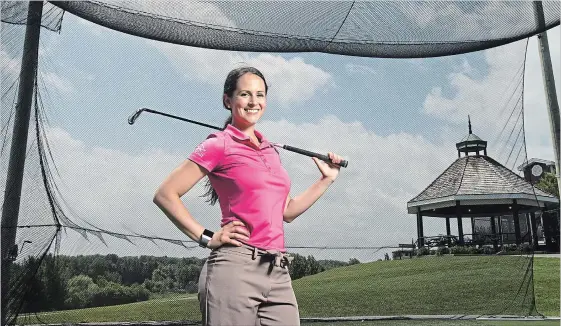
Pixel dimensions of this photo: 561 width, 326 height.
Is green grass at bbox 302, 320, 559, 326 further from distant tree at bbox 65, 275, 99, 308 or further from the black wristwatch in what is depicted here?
the black wristwatch

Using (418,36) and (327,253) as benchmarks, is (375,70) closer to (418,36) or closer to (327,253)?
(418,36)

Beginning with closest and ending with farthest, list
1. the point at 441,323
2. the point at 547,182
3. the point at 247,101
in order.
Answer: the point at 247,101
the point at 441,323
the point at 547,182

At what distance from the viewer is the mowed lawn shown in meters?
4.60

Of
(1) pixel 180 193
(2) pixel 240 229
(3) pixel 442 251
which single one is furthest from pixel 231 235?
(3) pixel 442 251

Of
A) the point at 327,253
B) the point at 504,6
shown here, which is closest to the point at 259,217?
the point at 504,6

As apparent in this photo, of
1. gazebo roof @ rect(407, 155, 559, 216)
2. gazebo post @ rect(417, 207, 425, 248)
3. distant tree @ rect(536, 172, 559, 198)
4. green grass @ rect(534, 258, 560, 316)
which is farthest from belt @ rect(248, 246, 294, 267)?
distant tree @ rect(536, 172, 559, 198)

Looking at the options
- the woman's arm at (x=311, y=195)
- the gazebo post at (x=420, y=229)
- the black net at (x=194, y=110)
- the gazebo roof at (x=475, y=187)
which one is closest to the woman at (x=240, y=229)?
the woman's arm at (x=311, y=195)

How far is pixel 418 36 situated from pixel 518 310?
8.27 ft

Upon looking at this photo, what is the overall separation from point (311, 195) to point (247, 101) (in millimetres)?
312

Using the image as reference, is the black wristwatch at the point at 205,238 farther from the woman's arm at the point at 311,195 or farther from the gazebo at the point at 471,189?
the gazebo at the point at 471,189

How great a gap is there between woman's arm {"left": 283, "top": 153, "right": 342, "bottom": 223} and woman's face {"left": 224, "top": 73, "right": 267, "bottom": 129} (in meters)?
0.24

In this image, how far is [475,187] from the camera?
6895mm

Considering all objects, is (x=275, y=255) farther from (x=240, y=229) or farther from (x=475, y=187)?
(x=475, y=187)

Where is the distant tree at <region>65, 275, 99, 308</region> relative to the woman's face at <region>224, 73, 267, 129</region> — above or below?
below
